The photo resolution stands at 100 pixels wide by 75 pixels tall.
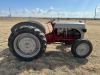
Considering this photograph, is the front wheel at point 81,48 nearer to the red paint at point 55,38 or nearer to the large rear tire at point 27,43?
the red paint at point 55,38

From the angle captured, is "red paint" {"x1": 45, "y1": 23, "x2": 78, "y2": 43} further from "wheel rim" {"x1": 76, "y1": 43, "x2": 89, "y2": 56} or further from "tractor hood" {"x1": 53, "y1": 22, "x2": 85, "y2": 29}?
"wheel rim" {"x1": 76, "y1": 43, "x2": 89, "y2": 56}

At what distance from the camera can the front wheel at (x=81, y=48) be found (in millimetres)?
6809

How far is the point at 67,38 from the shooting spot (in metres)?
7.54

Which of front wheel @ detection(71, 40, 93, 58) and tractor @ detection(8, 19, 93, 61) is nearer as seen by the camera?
tractor @ detection(8, 19, 93, 61)

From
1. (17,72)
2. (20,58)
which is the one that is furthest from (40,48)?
(17,72)

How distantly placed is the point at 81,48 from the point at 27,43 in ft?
6.55

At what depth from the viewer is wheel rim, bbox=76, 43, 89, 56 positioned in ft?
22.6

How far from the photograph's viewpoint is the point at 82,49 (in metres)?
6.91

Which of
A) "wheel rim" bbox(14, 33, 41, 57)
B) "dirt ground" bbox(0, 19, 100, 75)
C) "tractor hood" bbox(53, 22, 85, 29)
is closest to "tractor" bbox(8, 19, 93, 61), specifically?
"wheel rim" bbox(14, 33, 41, 57)

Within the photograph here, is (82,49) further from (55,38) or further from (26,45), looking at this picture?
(26,45)

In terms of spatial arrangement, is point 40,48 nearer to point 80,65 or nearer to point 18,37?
point 18,37

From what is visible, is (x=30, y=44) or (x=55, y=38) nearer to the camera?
(x=30, y=44)

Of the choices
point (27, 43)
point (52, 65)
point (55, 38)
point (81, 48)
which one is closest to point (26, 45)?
point (27, 43)

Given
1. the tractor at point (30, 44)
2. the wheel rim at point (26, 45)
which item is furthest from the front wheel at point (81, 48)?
the wheel rim at point (26, 45)
